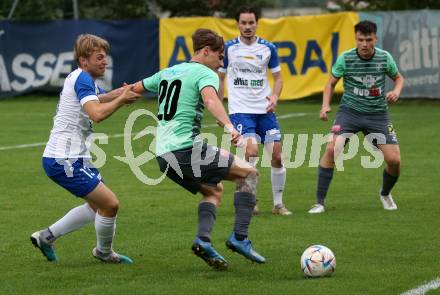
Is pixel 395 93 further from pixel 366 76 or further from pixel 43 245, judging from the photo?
pixel 43 245

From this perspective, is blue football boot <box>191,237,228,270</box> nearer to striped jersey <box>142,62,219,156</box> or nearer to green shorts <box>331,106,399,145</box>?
striped jersey <box>142,62,219,156</box>

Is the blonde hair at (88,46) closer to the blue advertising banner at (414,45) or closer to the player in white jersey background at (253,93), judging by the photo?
the player in white jersey background at (253,93)

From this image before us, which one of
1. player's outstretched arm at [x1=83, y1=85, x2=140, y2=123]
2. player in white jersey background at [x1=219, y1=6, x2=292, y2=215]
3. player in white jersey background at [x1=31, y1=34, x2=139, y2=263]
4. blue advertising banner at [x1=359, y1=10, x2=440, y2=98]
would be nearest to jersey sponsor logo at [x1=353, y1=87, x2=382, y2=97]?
player in white jersey background at [x1=219, y1=6, x2=292, y2=215]

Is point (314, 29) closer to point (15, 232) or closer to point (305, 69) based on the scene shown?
point (305, 69)

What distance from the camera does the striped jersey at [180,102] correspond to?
7988 millimetres

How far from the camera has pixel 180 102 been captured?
8.02 m

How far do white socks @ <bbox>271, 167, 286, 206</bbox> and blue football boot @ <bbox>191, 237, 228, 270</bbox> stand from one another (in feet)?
11.0

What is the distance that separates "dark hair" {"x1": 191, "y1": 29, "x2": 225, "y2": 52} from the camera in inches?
316

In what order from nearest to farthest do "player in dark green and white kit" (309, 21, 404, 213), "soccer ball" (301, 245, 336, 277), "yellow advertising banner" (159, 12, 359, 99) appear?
"soccer ball" (301, 245, 336, 277) < "player in dark green and white kit" (309, 21, 404, 213) < "yellow advertising banner" (159, 12, 359, 99)

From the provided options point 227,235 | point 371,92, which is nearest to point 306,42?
point 371,92

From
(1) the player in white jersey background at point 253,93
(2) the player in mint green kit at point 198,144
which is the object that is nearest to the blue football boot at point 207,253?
(2) the player in mint green kit at point 198,144

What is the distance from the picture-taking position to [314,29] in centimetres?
2716

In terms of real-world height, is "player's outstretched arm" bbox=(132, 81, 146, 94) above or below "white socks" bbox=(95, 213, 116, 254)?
above

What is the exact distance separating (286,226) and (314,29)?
17.4m
